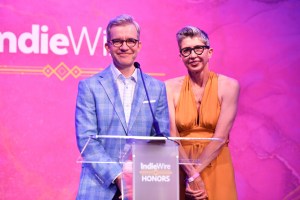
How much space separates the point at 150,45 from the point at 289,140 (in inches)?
55.6

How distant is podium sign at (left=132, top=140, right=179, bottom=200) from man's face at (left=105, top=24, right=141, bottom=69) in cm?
126

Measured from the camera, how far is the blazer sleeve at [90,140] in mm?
2715

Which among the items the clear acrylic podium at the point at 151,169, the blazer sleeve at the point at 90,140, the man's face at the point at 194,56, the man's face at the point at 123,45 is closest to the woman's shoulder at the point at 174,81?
the man's face at the point at 194,56

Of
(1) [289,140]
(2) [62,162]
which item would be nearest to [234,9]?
(1) [289,140]

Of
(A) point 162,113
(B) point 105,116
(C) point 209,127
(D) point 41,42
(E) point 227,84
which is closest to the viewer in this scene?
(B) point 105,116

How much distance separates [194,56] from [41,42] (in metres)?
1.21

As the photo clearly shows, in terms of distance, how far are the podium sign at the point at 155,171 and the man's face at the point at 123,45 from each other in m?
1.26

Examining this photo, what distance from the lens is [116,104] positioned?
3359mm

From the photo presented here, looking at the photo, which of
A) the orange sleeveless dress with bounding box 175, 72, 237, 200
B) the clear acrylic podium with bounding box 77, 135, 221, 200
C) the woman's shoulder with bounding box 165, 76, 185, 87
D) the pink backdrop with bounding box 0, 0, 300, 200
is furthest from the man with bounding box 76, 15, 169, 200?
the pink backdrop with bounding box 0, 0, 300, 200

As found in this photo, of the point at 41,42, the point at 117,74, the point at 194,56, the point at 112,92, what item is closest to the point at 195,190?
the point at 112,92

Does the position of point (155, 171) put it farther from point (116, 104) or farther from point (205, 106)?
point (205, 106)

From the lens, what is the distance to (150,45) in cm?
439

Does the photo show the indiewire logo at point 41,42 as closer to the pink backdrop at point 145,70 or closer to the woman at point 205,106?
the pink backdrop at point 145,70

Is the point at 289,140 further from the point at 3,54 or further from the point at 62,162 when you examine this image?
the point at 3,54
